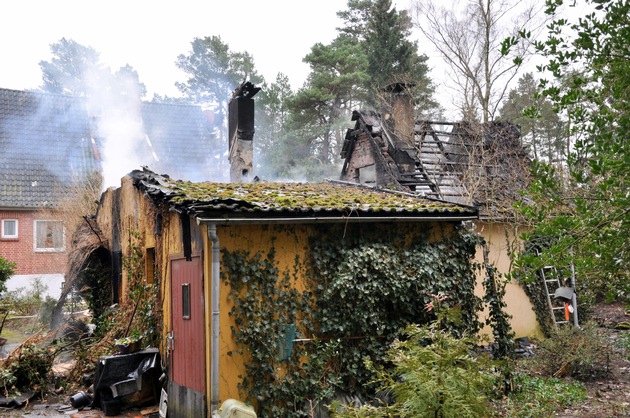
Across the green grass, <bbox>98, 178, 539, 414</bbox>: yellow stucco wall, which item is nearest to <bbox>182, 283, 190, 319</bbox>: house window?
<bbox>98, 178, 539, 414</bbox>: yellow stucco wall

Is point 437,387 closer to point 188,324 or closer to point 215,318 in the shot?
point 215,318

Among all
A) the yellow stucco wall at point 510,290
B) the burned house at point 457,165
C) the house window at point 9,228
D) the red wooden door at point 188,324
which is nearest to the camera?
the red wooden door at point 188,324

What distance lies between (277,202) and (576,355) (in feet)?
22.0

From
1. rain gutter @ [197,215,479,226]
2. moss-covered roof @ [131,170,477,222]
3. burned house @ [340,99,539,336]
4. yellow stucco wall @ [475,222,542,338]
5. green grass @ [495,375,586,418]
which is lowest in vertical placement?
green grass @ [495,375,586,418]

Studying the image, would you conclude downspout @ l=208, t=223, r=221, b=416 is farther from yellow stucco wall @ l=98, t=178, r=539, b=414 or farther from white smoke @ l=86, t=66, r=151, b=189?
white smoke @ l=86, t=66, r=151, b=189

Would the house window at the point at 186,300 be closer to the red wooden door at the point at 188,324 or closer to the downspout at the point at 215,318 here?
the red wooden door at the point at 188,324

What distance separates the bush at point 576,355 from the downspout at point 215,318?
6.96m

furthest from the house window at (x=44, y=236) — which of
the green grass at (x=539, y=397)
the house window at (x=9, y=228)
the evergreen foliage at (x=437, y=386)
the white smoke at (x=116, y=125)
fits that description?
the evergreen foliage at (x=437, y=386)

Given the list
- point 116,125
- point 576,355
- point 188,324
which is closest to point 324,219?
point 188,324

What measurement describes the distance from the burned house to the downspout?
340 inches

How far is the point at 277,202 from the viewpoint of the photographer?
8242mm

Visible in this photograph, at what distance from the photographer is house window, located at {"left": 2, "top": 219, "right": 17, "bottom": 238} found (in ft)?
73.9

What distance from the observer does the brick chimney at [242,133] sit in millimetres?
14852

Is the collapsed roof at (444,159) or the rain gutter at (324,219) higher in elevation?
the collapsed roof at (444,159)
